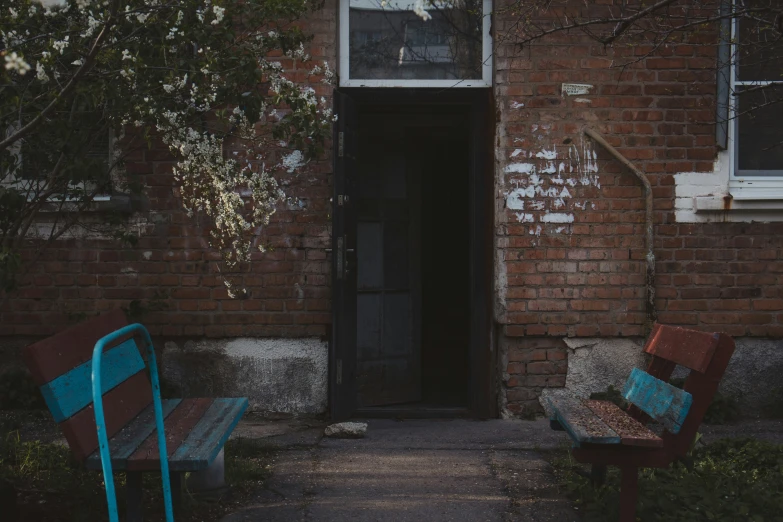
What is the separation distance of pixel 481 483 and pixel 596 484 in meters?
0.66

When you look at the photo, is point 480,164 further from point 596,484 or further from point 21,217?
point 21,217

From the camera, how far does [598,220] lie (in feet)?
19.1

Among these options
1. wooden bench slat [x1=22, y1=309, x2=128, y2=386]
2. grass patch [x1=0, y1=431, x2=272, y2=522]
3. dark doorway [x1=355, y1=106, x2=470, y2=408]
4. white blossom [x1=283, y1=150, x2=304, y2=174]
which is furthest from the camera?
dark doorway [x1=355, y1=106, x2=470, y2=408]

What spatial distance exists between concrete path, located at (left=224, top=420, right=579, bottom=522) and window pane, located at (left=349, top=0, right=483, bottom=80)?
262cm

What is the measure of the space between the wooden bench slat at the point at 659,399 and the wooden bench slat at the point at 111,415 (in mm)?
2316

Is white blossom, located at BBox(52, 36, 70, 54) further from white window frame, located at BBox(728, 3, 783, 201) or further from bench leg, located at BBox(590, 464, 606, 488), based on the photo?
white window frame, located at BBox(728, 3, 783, 201)

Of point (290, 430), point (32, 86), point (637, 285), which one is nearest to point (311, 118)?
point (32, 86)

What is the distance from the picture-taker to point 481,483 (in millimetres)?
4441

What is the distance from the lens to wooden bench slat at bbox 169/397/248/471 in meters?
3.07

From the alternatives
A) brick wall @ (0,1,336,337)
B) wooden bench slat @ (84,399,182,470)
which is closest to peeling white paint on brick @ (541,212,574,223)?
brick wall @ (0,1,336,337)

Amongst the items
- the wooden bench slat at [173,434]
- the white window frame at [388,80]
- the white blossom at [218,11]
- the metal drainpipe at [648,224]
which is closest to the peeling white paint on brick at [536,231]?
the metal drainpipe at [648,224]

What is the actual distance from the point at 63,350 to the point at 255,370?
9.24 ft

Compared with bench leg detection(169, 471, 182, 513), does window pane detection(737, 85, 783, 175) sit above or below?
above

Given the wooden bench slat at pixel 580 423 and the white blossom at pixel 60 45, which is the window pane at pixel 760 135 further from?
the white blossom at pixel 60 45
